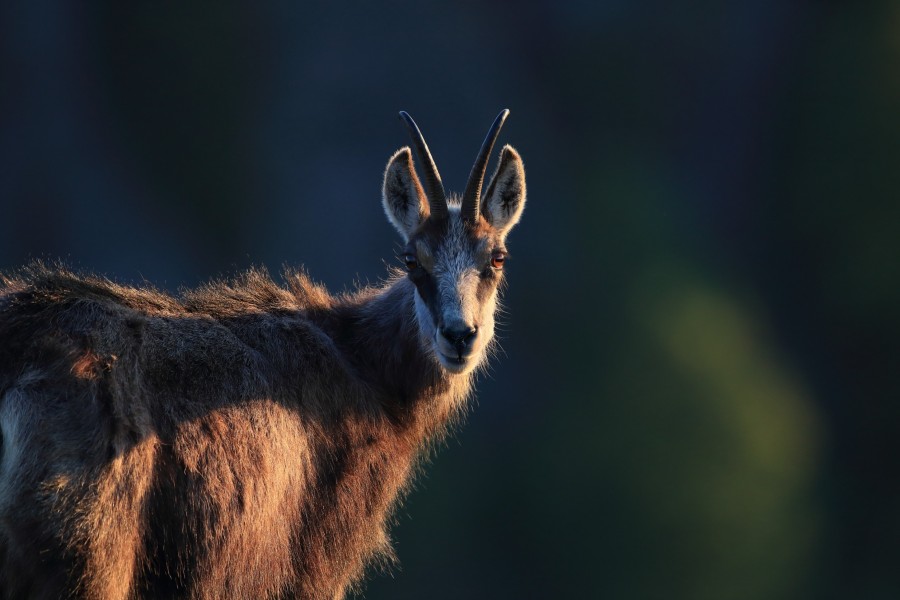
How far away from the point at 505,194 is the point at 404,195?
0.83 meters

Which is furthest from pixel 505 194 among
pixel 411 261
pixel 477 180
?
pixel 411 261

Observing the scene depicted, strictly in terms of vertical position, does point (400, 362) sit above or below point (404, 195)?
below

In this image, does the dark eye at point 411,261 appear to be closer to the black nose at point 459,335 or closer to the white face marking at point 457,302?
the white face marking at point 457,302

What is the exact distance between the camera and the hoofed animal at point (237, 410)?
4.88 metres

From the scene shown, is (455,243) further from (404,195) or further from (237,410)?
(237,410)

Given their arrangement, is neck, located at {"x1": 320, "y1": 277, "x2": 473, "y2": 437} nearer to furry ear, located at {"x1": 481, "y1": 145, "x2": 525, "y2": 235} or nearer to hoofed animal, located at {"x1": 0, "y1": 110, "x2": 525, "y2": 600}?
hoofed animal, located at {"x1": 0, "y1": 110, "x2": 525, "y2": 600}

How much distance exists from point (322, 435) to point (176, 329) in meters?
1.27

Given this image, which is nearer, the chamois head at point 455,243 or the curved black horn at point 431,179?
the chamois head at point 455,243

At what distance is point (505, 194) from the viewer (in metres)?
A: 7.66

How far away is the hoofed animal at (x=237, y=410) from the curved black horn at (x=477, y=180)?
0.05 ft

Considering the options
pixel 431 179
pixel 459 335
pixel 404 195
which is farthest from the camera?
pixel 404 195

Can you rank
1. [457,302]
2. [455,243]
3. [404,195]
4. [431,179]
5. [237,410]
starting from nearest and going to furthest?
[237,410] → [457,302] → [455,243] → [431,179] → [404,195]

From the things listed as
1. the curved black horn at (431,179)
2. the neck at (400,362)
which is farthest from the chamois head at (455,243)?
the neck at (400,362)

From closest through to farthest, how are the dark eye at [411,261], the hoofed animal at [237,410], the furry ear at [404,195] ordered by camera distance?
the hoofed animal at [237,410]
the dark eye at [411,261]
the furry ear at [404,195]
